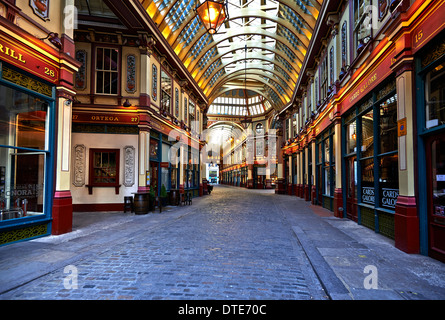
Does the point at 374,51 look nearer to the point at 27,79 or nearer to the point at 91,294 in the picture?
the point at 91,294

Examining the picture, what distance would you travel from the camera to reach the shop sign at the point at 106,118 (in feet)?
39.3

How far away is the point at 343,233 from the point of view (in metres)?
7.57

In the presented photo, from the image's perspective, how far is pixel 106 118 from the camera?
480 inches

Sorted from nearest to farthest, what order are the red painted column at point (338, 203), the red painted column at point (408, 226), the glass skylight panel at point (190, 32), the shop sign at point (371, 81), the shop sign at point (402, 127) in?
the red painted column at point (408, 226) → the shop sign at point (402, 127) → the shop sign at point (371, 81) → the red painted column at point (338, 203) → the glass skylight panel at point (190, 32)

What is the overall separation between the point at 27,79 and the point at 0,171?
256 centimetres

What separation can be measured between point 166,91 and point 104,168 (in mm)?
6023

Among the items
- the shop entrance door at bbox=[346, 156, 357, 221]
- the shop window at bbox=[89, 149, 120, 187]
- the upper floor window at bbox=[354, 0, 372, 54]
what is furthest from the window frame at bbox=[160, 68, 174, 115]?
the shop entrance door at bbox=[346, 156, 357, 221]

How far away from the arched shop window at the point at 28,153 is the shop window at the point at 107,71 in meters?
5.48

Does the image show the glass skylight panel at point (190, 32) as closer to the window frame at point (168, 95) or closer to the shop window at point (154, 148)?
the window frame at point (168, 95)

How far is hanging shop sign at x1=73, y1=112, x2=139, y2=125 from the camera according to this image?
39.3 ft

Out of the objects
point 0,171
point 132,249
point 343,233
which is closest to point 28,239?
point 0,171

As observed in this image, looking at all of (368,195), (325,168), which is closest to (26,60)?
(368,195)

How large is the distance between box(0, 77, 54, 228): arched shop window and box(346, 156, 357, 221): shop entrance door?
9768 millimetres

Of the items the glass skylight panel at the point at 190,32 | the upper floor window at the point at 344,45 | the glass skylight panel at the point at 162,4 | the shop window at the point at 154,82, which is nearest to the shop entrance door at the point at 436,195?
the upper floor window at the point at 344,45
